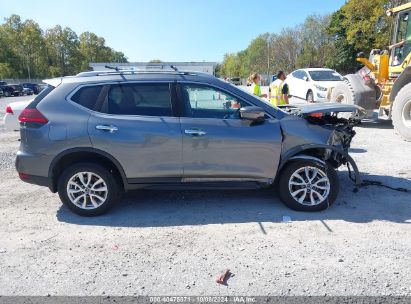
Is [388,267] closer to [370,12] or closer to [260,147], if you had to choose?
[260,147]

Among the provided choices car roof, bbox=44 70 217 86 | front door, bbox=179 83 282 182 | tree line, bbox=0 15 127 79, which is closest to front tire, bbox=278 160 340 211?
front door, bbox=179 83 282 182

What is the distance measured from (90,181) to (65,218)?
0.60 metres

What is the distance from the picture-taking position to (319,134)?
446cm

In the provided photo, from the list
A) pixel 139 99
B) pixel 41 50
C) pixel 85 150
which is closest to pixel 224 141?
pixel 139 99

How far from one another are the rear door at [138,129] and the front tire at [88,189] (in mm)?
276

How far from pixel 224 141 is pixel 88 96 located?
72.3 inches

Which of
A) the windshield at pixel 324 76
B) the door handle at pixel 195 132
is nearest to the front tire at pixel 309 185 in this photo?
the door handle at pixel 195 132

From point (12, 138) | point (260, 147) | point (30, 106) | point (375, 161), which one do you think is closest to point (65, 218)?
point (30, 106)

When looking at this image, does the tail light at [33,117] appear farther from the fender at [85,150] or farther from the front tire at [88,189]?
the front tire at [88,189]

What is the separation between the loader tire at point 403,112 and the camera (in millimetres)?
8617

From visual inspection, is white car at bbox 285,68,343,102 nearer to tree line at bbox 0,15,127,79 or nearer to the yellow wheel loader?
the yellow wheel loader

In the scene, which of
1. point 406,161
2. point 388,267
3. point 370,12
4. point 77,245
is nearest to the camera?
point 388,267

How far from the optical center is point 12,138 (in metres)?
10.3

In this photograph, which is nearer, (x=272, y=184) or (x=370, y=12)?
(x=272, y=184)
